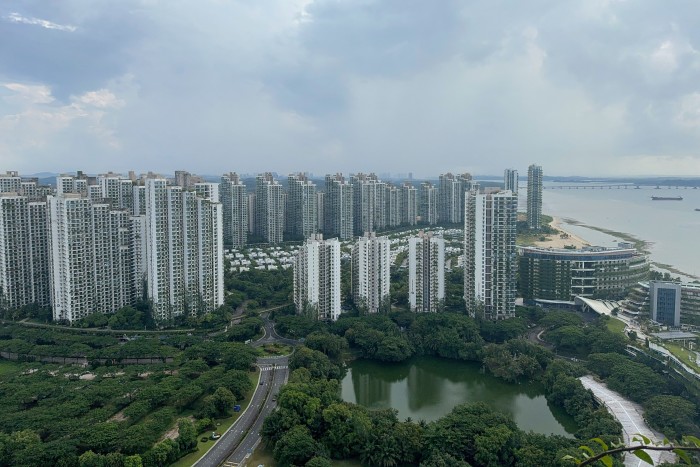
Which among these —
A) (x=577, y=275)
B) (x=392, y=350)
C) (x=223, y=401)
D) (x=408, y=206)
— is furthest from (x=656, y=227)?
(x=223, y=401)

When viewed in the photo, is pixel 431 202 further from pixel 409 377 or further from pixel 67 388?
pixel 67 388

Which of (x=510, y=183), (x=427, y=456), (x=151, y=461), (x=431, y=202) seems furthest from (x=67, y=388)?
(x=510, y=183)

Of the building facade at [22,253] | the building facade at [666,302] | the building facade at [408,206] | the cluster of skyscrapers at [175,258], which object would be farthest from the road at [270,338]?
the building facade at [408,206]

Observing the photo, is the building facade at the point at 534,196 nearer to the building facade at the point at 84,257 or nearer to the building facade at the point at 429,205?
the building facade at the point at 429,205

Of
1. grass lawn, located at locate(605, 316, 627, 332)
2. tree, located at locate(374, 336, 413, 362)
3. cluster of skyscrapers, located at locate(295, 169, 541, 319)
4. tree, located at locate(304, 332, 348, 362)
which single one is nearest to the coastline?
grass lawn, located at locate(605, 316, 627, 332)

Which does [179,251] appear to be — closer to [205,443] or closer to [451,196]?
[205,443]

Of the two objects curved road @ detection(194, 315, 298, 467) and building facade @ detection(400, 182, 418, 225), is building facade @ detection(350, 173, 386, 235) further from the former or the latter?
curved road @ detection(194, 315, 298, 467)
